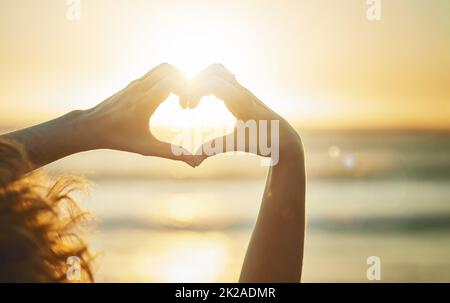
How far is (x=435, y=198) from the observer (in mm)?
13641

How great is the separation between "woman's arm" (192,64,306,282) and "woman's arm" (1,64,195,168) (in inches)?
4.8

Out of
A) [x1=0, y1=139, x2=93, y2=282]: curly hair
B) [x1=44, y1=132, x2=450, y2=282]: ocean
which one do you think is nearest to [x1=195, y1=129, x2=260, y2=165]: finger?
[x1=0, y1=139, x2=93, y2=282]: curly hair

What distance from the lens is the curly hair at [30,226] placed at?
1454 mm

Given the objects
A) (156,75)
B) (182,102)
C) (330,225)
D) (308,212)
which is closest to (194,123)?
(182,102)

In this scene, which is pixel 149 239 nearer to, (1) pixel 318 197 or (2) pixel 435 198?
(1) pixel 318 197

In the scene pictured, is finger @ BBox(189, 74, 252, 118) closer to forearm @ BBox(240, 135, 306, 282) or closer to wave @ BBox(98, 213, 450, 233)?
forearm @ BBox(240, 135, 306, 282)

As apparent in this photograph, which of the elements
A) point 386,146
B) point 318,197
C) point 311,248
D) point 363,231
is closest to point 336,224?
point 363,231

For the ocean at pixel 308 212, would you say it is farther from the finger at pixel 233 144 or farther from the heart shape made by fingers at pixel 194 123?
the finger at pixel 233 144

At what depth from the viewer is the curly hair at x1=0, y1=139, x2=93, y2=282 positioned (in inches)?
57.2

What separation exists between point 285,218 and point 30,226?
0.72 m

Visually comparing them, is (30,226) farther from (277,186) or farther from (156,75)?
(277,186)

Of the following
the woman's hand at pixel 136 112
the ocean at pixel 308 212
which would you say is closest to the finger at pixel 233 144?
the woman's hand at pixel 136 112

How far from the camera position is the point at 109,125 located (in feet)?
4.90
